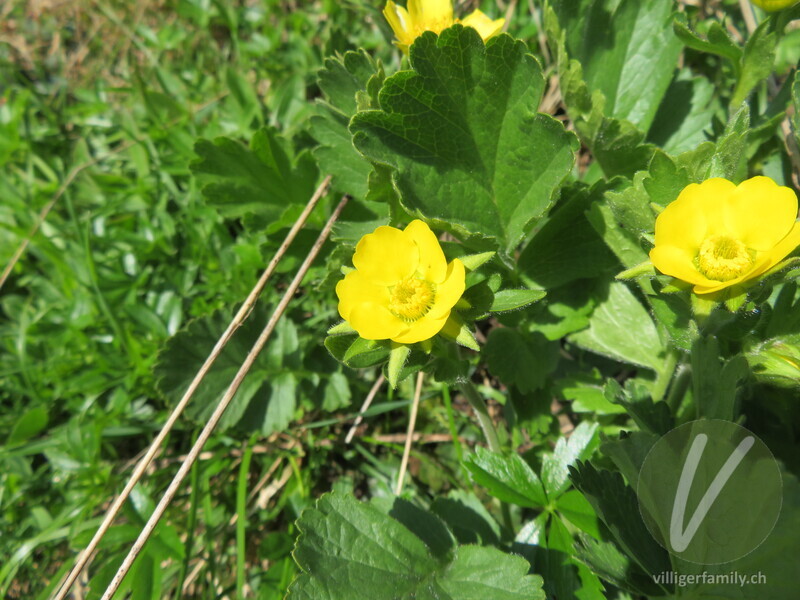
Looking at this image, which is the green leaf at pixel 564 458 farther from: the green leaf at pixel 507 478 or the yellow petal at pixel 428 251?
the yellow petal at pixel 428 251

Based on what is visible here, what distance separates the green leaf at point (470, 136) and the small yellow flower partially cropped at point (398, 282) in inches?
5.6

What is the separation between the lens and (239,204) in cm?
265

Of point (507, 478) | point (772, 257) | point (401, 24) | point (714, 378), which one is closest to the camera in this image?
point (772, 257)

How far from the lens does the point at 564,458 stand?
2.00 metres

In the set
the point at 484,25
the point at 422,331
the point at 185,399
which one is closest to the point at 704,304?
the point at 422,331

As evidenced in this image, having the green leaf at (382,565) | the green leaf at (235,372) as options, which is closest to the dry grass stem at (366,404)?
the green leaf at (235,372)

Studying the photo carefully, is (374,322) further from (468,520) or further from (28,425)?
(28,425)

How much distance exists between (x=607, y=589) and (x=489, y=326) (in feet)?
4.28

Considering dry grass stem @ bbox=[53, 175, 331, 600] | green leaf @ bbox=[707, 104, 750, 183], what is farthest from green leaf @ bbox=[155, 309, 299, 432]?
green leaf @ bbox=[707, 104, 750, 183]

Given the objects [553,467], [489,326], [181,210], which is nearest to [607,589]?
[553,467]

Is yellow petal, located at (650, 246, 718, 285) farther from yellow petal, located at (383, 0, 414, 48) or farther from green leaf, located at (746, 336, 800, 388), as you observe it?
yellow petal, located at (383, 0, 414, 48)

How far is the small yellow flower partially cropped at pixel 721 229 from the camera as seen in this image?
1452 millimetres

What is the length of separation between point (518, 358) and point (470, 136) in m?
0.77

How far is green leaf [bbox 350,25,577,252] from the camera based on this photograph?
6.00 ft
